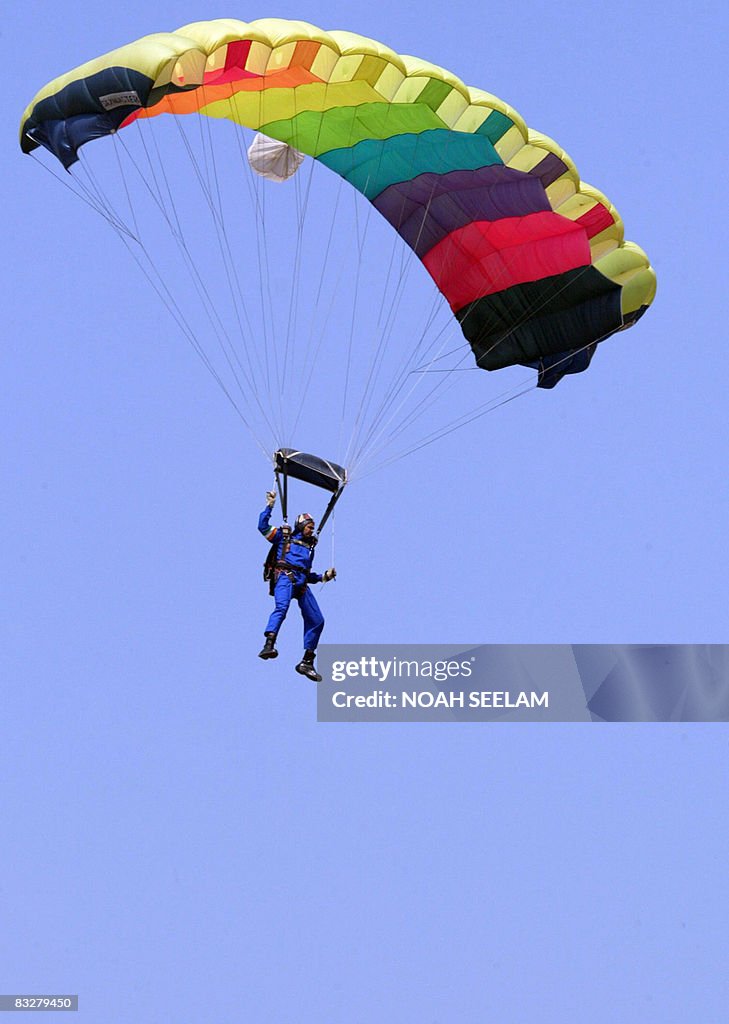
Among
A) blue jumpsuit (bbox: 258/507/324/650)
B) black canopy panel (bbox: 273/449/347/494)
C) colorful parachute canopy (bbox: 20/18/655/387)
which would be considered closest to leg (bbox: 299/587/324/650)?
blue jumpsuit (bbox: 258/507/324/650)

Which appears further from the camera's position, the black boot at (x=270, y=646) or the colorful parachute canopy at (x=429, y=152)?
the black boot at (x=270, y=646)

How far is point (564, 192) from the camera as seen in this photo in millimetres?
20609

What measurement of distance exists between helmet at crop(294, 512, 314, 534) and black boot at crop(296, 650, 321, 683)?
1.03m

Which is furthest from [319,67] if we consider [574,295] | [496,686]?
[496,686]

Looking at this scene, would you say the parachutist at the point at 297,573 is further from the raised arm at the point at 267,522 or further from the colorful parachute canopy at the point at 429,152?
the colorful parachute canopy at the point at 429,152

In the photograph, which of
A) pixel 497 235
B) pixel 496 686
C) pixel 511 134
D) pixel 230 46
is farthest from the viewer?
pixel 496 686

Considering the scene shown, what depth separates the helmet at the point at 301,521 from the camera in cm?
1967

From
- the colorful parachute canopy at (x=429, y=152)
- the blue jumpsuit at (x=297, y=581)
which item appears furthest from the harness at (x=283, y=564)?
the colorful parachute canopy at (x=429, y=152)

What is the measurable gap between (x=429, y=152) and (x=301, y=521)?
11.3ft

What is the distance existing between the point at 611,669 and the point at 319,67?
28.5 ft

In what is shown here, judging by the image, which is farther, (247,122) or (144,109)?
(247,122)

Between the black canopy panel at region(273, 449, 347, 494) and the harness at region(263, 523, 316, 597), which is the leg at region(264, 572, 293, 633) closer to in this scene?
the harness at region(263, 523, 316, 597)

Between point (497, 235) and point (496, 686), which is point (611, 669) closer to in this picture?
point (496, 686)

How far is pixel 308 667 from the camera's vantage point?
1959 cm
